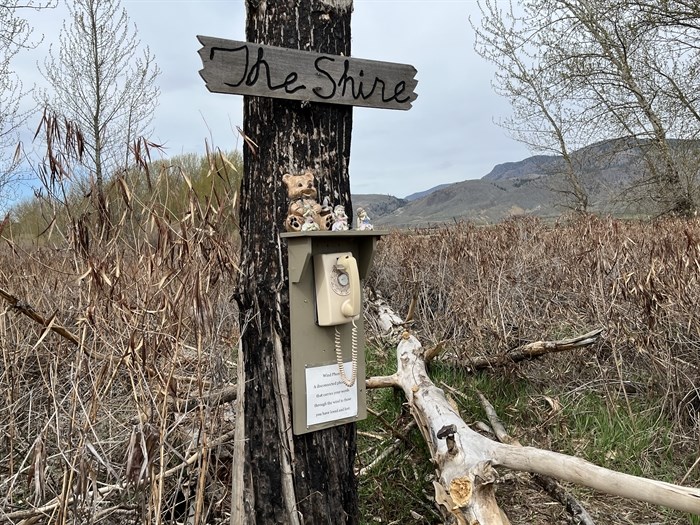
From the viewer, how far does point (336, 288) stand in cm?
185

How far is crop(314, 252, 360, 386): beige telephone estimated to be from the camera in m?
1.82

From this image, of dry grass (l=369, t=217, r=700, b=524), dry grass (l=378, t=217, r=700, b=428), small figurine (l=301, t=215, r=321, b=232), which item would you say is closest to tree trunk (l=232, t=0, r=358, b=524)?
small figurine (l=301, t=215, r=321, b=232)

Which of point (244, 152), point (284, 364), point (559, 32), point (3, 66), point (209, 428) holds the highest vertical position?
point (559, 32)

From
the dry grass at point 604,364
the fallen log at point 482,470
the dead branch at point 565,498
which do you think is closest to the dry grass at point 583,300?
the dry grass at point 604,364

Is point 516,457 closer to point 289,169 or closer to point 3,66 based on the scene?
point 289,169

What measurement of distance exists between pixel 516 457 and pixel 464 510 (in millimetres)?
269

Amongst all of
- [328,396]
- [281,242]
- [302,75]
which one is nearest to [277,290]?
[281,242]

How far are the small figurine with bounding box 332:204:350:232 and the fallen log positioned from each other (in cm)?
88

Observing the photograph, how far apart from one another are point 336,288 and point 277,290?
21 centimetres

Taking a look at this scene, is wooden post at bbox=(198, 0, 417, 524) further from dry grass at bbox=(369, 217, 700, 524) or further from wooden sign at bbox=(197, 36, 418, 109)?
A: dry grass at bbox=(369, 217, 700, 524)

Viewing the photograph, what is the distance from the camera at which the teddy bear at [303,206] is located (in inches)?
71.7

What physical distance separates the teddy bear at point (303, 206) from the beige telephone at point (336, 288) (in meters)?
0.12

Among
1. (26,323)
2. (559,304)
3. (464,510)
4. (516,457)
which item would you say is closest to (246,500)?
(464,510)

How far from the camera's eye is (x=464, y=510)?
76.7 inches
